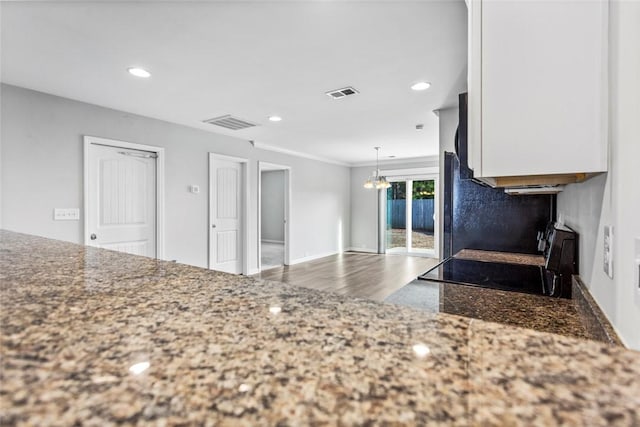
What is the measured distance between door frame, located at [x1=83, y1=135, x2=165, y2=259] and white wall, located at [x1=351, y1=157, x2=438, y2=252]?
5171mm

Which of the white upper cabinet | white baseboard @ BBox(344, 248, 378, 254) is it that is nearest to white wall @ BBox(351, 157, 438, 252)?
white baseboard @ BBox(344, 248, 378, 254)

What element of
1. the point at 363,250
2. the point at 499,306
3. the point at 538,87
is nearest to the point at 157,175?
the point at 499,306

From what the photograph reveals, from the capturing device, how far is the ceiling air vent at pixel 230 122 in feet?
13.5

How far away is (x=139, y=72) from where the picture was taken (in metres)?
2.72

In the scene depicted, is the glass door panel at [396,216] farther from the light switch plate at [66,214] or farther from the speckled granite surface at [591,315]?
the speckled granite surface at [591,315]

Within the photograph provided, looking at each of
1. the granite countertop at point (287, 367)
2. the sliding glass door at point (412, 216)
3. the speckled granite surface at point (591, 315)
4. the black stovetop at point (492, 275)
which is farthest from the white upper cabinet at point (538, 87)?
the sliding glass door at point (412, 216)

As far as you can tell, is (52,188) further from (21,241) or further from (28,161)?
(21,241)

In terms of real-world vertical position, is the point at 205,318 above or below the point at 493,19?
below

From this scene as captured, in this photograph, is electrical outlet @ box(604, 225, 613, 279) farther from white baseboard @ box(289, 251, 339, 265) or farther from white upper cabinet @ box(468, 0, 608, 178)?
white baseboard @ box(289, 251, 339, 265)

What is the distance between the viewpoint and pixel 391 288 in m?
4.72

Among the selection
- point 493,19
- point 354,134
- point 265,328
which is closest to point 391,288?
point 354,134

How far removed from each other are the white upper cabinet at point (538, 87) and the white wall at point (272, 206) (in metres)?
8.69

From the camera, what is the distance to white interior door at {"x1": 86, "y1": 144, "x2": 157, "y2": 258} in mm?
3635

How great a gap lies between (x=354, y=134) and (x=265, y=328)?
4.72 metres
